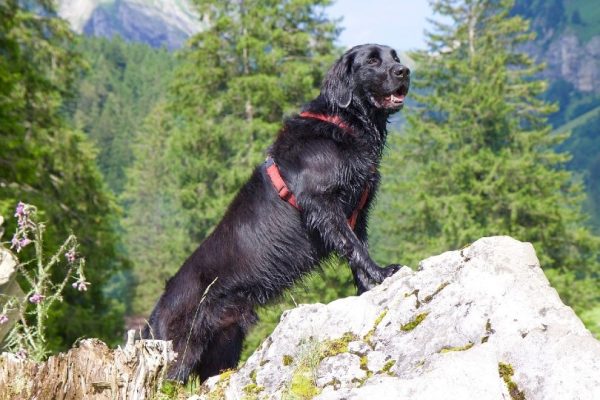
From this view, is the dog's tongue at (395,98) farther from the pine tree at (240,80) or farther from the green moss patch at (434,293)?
the pine tree at (240,80)

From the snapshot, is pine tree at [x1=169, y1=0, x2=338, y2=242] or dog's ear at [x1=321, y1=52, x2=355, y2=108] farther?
pine tree at [x1=169, y1=0, x2=338, y2=242]

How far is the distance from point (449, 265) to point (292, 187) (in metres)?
1.24

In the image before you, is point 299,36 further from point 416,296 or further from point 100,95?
point 100,95

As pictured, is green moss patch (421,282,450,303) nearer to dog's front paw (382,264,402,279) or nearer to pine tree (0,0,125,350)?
dog's front paw (382,264,402,279)

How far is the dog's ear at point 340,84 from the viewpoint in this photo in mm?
4074

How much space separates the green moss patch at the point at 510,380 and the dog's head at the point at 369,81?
2.14 meters

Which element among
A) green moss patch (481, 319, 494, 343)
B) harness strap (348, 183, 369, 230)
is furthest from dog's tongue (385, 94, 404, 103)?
green moss patch (481, 319, 494, 343)

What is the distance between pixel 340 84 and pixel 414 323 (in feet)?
6.34

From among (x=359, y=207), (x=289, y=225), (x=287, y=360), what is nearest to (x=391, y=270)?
(x=359, y=207)

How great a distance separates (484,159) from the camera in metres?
22.1

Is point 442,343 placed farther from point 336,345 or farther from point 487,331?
point 336,345

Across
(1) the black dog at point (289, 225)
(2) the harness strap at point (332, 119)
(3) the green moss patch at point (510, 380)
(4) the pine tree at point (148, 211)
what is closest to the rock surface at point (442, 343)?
(3) the green moss patch at point (510, 380)

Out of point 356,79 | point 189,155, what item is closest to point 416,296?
point 356,79

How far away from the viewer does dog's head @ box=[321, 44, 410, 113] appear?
400cm
